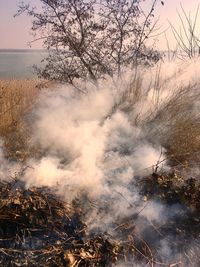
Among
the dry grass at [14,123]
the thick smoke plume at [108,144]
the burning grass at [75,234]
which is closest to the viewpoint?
the burning grass at [75,234]

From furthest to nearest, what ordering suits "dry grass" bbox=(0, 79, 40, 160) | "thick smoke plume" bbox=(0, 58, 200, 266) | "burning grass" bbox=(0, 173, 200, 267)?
"dry grass" bbox=(0, 79, 40, 160) < "thick smoke plume" bbox=(0, 58, 200, 266) < "burning grass" bbox=(0, 173, 200, 267)

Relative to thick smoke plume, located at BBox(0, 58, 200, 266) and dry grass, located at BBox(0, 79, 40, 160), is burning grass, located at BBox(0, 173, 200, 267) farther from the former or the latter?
dry grass, located at BBox(0, 79, 40, 160)

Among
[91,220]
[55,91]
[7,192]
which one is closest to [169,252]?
[91,220]

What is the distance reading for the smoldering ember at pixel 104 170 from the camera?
191 inches

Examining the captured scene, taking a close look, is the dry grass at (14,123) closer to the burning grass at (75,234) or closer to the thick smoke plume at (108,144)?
the thick smoke plume at (108,144)

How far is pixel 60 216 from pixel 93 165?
0.91 m

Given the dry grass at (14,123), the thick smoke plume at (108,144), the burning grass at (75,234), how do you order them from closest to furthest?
the burning grass at (75,234) < the thick smoke plume at (108,144) < the dry grass at (14,123)

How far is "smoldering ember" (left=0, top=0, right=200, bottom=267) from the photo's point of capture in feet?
15.9

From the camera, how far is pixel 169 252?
16.3ft

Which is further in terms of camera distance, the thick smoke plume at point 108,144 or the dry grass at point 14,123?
the dry grass at point 14,123

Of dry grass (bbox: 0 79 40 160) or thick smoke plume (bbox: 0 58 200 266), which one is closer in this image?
thick smoke plume (bbox: 0 58 200 266)

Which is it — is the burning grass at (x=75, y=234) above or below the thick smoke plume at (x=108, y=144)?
below

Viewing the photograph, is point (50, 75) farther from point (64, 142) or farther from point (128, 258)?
point (128, 258)

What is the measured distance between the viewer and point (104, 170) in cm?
577
